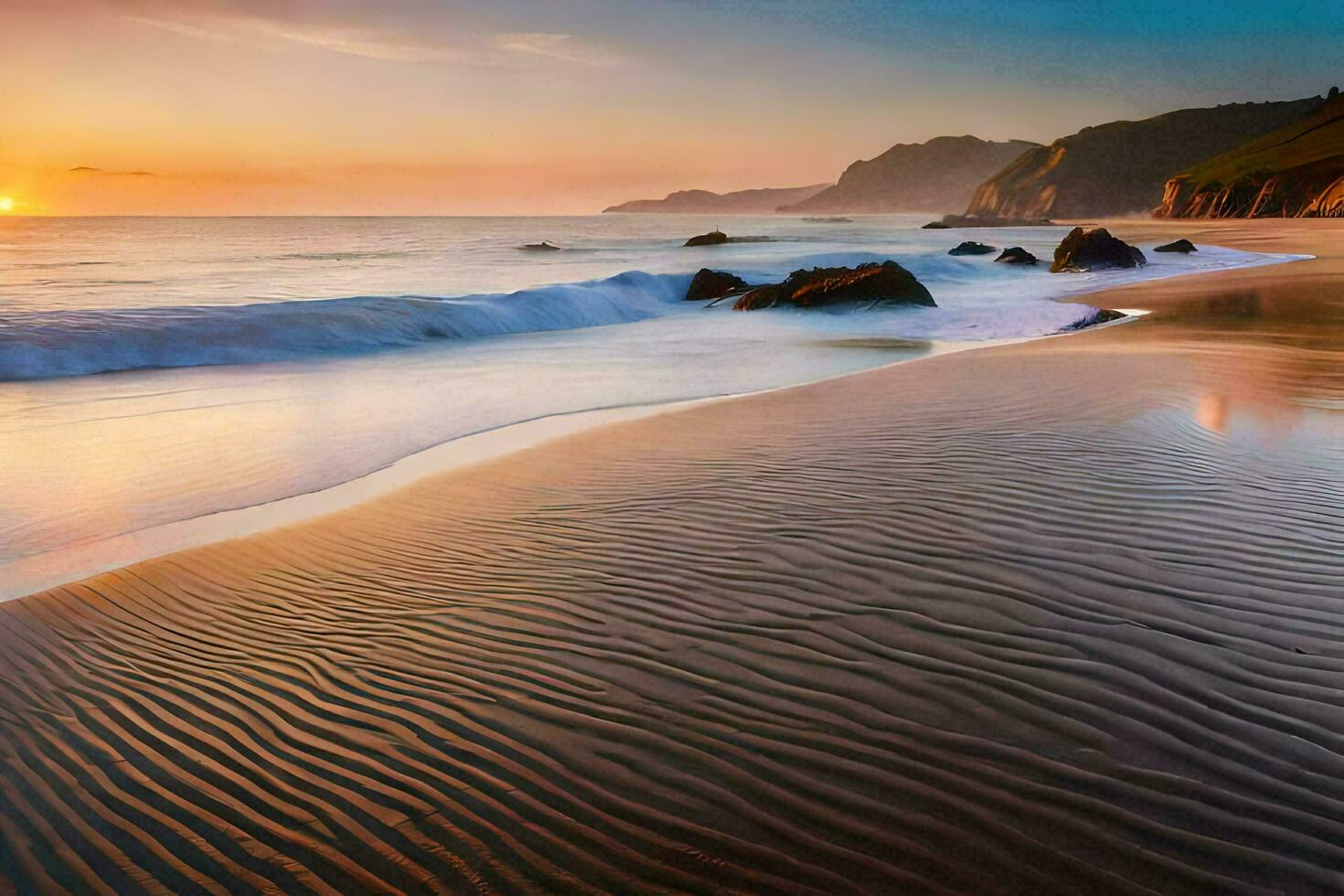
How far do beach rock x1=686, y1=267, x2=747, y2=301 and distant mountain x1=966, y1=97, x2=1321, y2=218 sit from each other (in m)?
141

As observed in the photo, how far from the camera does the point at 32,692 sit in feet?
13.0

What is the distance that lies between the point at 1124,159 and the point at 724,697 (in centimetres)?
18136

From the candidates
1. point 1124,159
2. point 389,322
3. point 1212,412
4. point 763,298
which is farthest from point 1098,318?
point 1124,159

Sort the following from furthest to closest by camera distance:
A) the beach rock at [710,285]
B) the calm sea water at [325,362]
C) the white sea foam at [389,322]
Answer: the beach rock at [710,285], the white sea foam at [389,322], the calm sea water at [325,362]

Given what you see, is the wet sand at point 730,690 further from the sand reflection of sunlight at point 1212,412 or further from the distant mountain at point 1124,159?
the distant mountain at point 1124,159

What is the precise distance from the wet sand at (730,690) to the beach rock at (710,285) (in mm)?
22372

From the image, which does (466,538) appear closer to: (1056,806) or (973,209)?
(1056,806)

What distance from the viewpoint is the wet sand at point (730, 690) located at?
8.81 ft

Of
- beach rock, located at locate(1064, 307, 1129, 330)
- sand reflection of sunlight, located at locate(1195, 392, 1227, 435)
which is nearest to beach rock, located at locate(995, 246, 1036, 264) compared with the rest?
beach rock, located at locate(1064, 307, 1129, 330)

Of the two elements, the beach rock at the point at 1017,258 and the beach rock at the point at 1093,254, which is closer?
the beach rock at the point at 1093,254

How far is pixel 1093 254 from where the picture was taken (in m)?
33.7

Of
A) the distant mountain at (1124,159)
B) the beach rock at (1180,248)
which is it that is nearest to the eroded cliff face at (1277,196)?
the beach rock at (1180,248)

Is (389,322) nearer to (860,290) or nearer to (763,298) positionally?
(763,298)

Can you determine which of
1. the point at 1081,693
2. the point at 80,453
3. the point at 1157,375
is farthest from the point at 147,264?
the point at 1081,693
